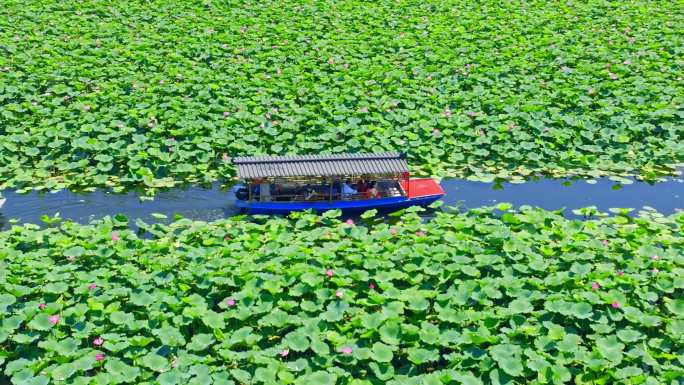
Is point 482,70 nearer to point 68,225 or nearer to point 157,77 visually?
point 157,77

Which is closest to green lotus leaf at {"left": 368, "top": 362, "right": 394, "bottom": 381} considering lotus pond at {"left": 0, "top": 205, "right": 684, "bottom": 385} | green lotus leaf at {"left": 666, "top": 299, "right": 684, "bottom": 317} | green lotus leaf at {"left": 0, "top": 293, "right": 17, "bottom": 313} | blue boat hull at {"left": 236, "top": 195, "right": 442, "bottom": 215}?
lotus pond at {"left": 0, "top": 205, "right": 684, "bottom": 385}

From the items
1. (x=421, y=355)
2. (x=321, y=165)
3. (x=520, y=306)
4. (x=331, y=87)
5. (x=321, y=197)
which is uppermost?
(x=331, y=87)

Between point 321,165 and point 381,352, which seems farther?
point 321,165

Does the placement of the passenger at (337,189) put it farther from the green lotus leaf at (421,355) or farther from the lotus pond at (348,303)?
the green lotus leaf at (421,355)

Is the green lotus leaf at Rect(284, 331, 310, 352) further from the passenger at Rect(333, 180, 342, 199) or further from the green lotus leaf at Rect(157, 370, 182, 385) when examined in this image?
the passenger at Rect(333, 180, 342, 199)

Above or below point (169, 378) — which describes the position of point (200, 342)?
above

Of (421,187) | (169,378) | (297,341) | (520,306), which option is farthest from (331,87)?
(169,378)

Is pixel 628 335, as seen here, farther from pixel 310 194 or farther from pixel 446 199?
pixel 310 194
